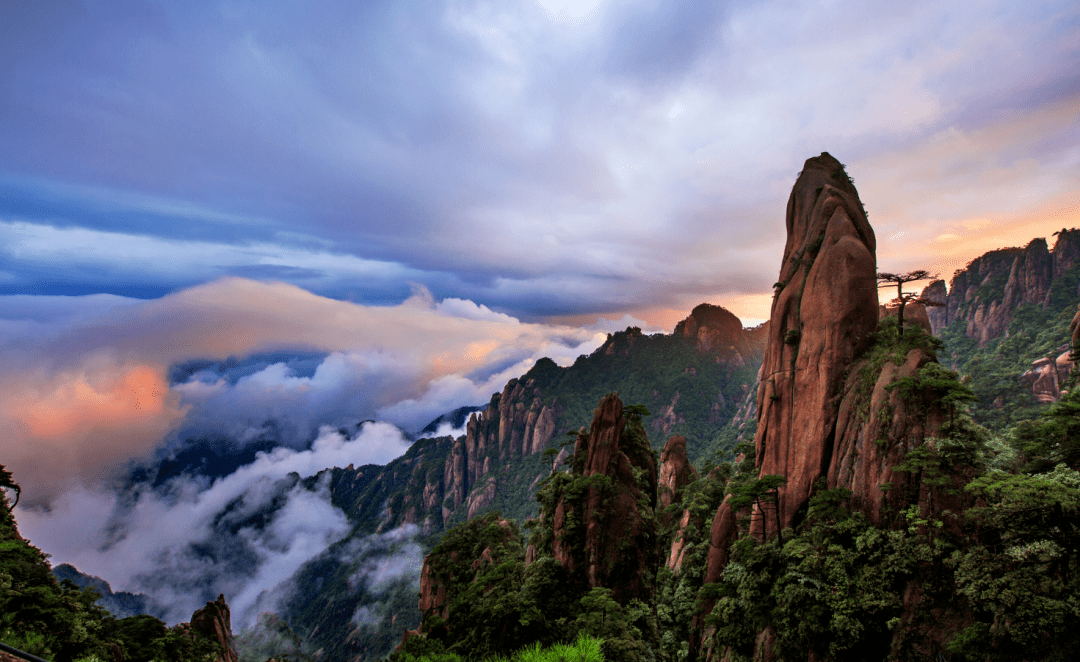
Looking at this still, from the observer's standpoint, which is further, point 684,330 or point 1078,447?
point 684,330

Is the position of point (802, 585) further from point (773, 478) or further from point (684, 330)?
point (684, 330)

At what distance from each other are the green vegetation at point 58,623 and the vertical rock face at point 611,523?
2548cm

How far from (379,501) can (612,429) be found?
184 meters

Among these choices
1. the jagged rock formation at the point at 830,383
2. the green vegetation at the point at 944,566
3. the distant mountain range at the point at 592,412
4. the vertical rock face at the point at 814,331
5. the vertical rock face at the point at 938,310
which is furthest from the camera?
the vertical rock face at the point at 938,310

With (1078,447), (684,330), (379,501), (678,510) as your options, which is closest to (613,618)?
(1078,447)

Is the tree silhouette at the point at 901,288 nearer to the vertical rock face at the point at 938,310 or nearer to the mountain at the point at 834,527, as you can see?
the mountain at the point at 834,527

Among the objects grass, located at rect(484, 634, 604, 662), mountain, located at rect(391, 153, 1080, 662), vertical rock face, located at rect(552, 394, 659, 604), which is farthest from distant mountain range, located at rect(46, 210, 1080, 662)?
grass, located at rect(484, 634, 604, 662)

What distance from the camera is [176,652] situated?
82.8 feet

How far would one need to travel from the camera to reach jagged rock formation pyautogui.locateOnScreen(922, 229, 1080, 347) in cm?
9388

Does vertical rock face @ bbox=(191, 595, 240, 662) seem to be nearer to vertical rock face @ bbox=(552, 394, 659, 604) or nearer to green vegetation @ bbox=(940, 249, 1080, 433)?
vertical rock face @ bbox=(552, 394, 659, 604)

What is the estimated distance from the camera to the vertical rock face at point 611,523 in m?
30.5

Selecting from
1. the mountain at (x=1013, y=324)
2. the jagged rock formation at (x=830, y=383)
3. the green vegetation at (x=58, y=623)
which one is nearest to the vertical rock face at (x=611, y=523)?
the jagged rock formation at (x=830, y=383)

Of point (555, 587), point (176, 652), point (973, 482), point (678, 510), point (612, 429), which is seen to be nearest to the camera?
point (973, 482)

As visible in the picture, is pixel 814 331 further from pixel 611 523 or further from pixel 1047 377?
pixel 1047 377
